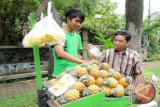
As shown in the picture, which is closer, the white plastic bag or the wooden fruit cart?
the white plastic bag

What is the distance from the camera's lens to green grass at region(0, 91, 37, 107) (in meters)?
6.66

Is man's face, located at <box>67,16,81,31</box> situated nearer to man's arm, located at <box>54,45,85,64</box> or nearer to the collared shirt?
man's arm, located at <box>54,45,85,64</box>

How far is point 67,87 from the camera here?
8.21ft

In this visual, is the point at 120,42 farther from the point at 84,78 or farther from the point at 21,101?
the point at 21,101

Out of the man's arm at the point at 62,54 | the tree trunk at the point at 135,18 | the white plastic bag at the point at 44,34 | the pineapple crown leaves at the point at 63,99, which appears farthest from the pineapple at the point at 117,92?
the tree trunk at the point at 135,18

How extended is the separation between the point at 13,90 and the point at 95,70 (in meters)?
6.28

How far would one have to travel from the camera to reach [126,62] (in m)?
3.64

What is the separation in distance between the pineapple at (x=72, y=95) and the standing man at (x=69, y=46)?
871 millimetres

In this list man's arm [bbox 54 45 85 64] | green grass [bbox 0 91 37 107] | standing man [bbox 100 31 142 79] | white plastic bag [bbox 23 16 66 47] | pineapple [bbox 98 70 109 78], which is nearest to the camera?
white plastic bag [bbox 23 16 66 47]

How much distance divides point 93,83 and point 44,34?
663 mm

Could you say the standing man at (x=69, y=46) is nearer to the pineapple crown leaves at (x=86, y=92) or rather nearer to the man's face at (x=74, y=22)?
the man's face at (x=74, y=22)

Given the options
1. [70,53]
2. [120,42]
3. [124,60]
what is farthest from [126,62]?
[70,53]

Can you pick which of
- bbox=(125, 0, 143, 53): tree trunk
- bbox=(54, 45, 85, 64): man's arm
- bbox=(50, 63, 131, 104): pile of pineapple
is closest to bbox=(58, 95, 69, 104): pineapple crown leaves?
bbox=(50, 63, 131, 104): pile of pineapple

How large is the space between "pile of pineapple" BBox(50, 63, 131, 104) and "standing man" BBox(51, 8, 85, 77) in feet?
2.00
